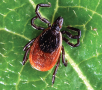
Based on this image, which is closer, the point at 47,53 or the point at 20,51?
the point at 47,53

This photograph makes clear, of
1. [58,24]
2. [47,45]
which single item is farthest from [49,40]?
[58,24]

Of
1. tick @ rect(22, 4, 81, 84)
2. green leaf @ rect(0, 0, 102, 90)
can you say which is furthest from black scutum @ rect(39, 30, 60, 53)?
green leaf @ rect(0, 0, 102, 90)

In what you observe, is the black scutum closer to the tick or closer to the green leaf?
the tick

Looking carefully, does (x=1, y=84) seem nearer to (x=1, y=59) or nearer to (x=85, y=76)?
(x=1, y=59)

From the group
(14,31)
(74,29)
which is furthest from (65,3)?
(14,31)

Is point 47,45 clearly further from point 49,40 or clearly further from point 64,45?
point 64,45

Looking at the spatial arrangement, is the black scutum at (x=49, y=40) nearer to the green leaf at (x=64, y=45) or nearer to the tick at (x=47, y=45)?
the tick at (x=47, y=45)

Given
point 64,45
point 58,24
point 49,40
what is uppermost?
point 58,24
